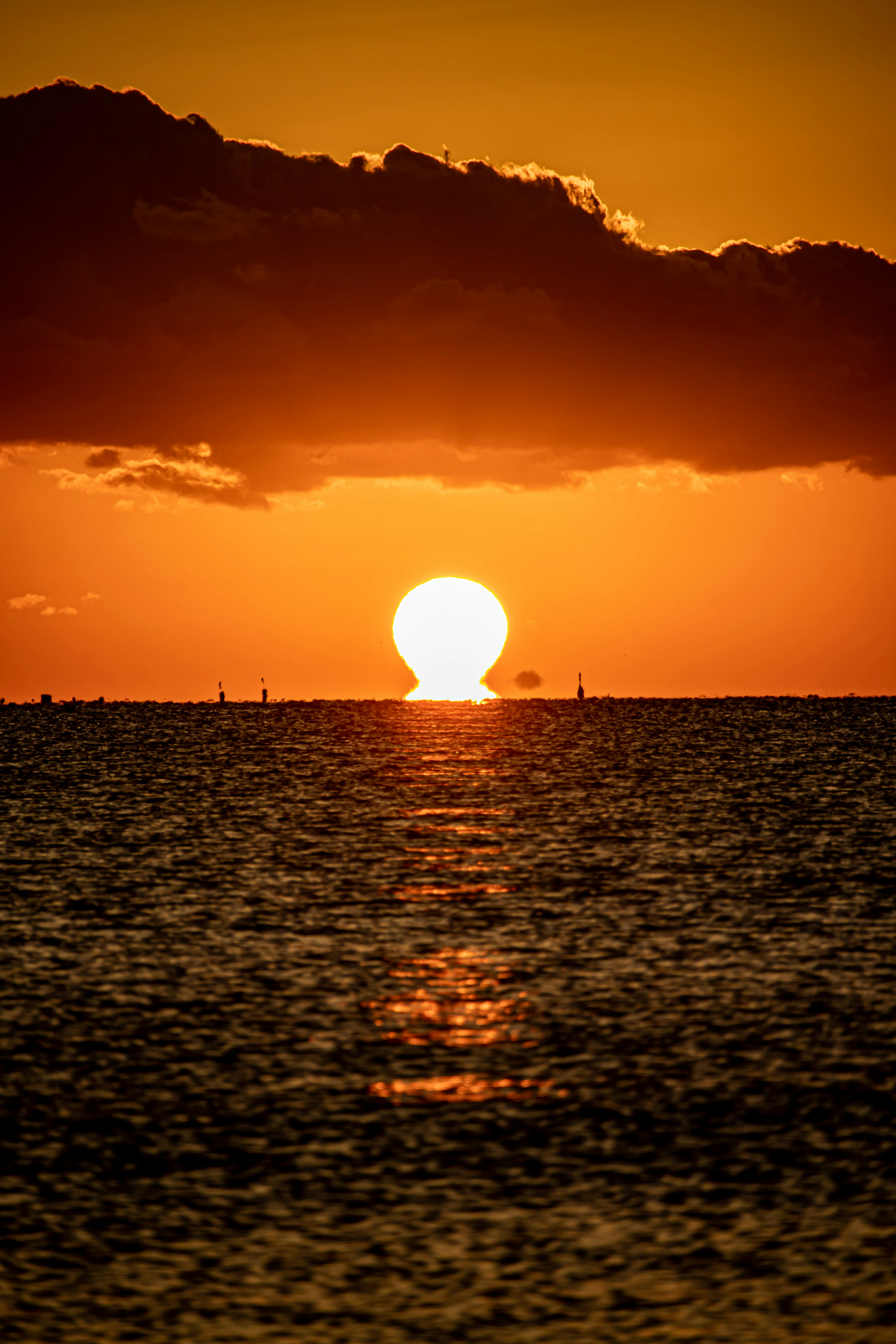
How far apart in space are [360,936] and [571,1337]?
3355 centimetres

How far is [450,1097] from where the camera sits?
1259 inches

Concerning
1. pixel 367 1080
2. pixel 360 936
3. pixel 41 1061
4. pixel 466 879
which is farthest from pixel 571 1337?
pixel 466 879

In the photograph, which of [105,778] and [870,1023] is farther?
[105,778]

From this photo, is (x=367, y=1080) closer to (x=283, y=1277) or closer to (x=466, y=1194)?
(x=466, y=1194)

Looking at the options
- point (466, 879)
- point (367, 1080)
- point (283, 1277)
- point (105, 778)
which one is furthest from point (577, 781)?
point (283, 1277)

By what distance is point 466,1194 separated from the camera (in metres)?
25.9

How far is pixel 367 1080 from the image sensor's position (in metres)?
33.3

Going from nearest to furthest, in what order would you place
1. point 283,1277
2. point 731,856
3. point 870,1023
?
point 283,1277 < point 870,1023 < point 731,856

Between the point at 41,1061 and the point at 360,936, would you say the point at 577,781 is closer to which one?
the point at 360,936

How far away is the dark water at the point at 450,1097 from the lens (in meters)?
21.9

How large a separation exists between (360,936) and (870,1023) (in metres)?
20.7

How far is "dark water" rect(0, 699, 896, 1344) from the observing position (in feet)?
71.8

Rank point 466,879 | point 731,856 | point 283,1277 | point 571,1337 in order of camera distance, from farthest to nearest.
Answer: point 731,856 → point 466,879 → point 283,1277 → point 571,1337

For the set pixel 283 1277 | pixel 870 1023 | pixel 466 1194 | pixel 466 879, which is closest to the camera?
pixel 283 1277
